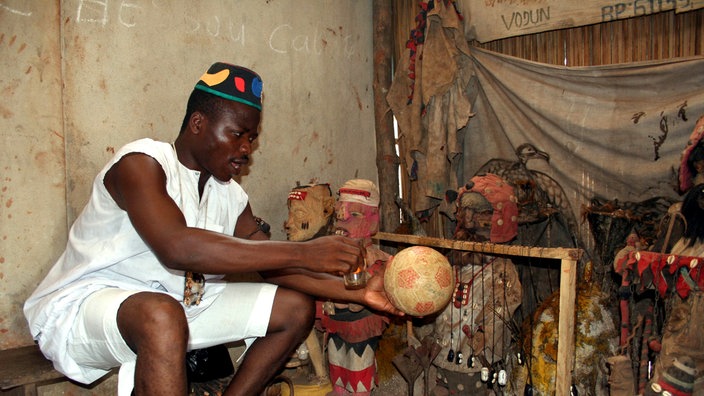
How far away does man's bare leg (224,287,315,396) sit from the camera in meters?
3.04

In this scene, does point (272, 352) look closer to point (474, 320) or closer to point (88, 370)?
point (88, 370)

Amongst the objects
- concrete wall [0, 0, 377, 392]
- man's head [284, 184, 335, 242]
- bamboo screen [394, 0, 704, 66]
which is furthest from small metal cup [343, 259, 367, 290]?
bamboo screen [394, 0, 704, 66]

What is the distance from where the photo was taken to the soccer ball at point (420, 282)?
9.53 ft

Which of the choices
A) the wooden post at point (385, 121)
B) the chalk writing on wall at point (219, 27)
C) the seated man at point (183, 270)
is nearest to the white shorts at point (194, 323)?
the seated man at point (183, 270)

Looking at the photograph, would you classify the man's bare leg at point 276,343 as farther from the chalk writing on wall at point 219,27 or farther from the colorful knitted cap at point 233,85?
the chalk writing on wall at point 219,27

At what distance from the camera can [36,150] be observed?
3740mm

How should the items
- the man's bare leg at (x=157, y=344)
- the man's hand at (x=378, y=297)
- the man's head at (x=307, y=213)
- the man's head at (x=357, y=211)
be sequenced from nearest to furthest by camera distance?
the man's bare leg at (x=157, y=344), the man's hand at (x=378, y=297), the man's head at (x=357, y=211), the man's head at (x=307, y=213)

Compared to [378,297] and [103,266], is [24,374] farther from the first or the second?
[378,297]

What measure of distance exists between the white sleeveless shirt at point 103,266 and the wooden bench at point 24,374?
22 centimetres

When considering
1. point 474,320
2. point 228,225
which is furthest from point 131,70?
point 474,320

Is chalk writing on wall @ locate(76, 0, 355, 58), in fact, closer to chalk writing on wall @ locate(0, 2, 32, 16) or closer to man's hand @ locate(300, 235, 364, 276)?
chalk writing on wall @ locate(0, 2, 32, 16)

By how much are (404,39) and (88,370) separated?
4.26 metres

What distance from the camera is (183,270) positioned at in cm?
264

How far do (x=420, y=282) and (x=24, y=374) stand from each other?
2.21 m
